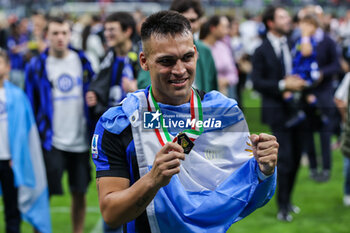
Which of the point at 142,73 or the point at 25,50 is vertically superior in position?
the point at 142,73

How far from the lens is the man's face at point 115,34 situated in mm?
5823

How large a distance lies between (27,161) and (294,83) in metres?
2.97

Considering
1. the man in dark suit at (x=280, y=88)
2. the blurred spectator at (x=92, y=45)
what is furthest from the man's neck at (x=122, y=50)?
the blurred spectator at (x=92, y=45)

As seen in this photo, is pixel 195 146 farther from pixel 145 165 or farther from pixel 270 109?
pixel 270 109

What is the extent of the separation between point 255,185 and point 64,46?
4.04m

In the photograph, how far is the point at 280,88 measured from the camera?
261 inches

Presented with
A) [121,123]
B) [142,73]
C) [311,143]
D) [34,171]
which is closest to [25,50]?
[311,143]

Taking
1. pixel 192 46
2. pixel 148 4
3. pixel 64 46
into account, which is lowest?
pixel 148 4

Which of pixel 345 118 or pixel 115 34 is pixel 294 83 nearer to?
pixel 345 118

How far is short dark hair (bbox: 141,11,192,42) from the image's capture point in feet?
8.05

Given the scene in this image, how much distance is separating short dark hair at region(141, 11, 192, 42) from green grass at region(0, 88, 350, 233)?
3.29 m

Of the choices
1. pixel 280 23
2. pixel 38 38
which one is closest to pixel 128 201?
pixel 280 23

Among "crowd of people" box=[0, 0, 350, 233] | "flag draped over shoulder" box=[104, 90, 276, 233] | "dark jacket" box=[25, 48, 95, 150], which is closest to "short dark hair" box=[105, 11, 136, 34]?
"crowd of people" box=[0, 0, 350, 233]

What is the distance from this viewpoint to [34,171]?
18.7ft
